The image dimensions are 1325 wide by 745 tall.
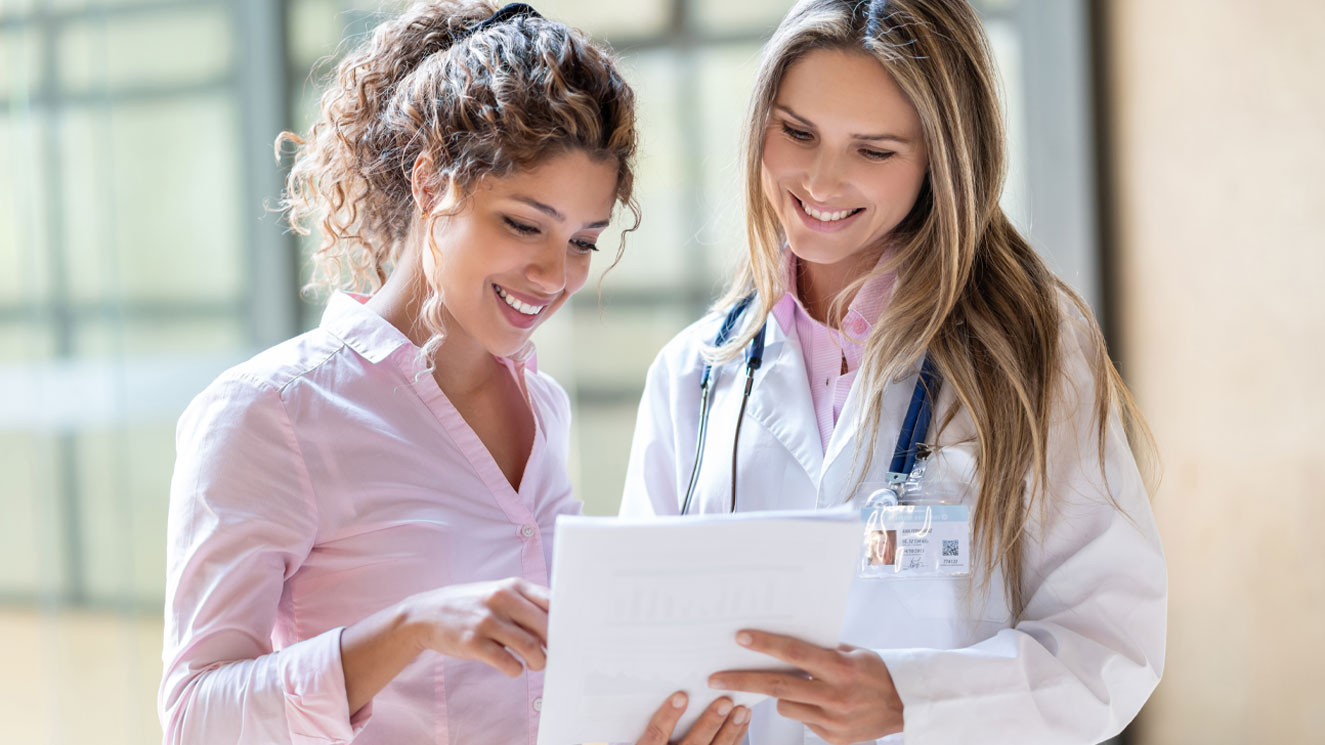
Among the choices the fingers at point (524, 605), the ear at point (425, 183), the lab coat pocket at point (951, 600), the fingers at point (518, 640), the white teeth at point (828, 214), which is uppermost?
the ear at point (425, 183)

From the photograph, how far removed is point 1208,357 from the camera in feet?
9.72

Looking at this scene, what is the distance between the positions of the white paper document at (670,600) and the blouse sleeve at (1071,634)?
0.30 metres

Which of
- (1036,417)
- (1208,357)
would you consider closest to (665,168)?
(1208,357)

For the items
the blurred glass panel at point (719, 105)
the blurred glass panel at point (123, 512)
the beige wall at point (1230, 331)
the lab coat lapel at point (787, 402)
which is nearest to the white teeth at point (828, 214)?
the lab coat lapel at point (787, 402)

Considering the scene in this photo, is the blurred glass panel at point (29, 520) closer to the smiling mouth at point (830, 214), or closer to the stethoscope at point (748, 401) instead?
the stethoscope at point (748, 401)

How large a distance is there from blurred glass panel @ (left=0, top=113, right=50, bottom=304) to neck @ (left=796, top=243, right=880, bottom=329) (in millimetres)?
2308

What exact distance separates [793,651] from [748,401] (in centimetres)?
60

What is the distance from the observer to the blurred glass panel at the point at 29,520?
10.2 ft

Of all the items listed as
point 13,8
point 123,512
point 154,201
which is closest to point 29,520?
point 123,512

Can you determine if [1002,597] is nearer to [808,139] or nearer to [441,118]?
[808,139]

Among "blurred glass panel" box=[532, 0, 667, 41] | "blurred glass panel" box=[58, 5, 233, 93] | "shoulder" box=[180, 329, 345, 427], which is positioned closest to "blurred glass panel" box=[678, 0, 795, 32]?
"blurred glass panel" box=[532, 0, 667, 41]

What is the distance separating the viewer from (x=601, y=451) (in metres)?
4.03

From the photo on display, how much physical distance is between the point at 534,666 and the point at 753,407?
28.0 inches

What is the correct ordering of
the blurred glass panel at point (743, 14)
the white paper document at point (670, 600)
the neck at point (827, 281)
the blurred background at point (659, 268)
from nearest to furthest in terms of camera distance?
the white paper document at point (670, 600) → the neck at point (827, 281) → the blurred background at point (659, 268) → the blurred glass panel at point (743, 14)
